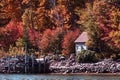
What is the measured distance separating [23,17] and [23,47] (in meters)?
16.0

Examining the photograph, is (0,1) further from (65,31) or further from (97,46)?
(97,46)

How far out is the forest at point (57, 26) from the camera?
3607 inches

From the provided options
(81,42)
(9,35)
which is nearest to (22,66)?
(81,42)

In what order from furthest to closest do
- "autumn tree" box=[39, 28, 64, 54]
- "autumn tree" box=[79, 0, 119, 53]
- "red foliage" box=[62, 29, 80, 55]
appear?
"autumn tree" box=[39, 28, 64, 54], "red foliage" box=[62, 29, 80, 55], "autumn tree" box=[79, 0, 119, 53]

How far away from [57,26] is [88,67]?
→ 1349 inches

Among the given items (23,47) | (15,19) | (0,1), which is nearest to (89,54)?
(23,47)

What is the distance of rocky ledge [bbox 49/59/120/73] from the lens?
80.6m

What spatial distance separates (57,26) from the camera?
11575 centimetres

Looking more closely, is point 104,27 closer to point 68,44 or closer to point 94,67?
point 68,44

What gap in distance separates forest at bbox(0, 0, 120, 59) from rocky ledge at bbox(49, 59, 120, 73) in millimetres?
3965

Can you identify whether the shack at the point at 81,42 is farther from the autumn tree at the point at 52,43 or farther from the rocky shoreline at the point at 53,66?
the autumn tree at the point at 52,43

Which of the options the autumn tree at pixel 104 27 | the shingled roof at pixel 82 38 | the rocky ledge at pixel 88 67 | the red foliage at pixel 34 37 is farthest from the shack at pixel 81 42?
the red foliage at pixel 34 37

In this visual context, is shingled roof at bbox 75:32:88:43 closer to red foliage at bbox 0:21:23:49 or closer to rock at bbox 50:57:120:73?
rock at bbox 50:57:120:73

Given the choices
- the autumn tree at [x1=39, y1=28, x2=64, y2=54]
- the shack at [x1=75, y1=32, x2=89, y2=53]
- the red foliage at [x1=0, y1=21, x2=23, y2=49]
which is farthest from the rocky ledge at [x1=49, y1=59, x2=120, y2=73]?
the red foliage at [x1=0, y1=21, x2=23, y2=49]
